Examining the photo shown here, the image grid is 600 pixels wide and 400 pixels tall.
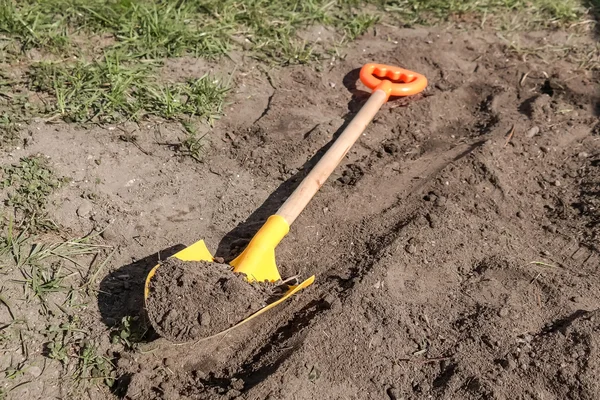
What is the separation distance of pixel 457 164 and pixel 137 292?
1.60 m

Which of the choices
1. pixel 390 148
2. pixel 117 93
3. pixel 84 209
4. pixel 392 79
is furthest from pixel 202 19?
pixel 84 209

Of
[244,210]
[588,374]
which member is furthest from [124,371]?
[588,374]

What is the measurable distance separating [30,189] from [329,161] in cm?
132

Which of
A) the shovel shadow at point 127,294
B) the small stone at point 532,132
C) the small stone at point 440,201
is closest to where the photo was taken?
the shovel shadow at point 127,294

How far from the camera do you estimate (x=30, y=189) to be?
294cm

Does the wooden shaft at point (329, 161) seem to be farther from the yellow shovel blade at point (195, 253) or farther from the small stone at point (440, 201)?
the small stone at point (440, 201)

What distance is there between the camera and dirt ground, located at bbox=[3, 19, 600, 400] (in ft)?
7.99

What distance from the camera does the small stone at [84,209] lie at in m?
2.95

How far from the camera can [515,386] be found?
2340 millimetres

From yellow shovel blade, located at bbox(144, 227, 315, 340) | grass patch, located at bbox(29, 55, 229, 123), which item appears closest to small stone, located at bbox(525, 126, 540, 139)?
yellow shovel blade, located at bbox(144, 227, 315, 340)

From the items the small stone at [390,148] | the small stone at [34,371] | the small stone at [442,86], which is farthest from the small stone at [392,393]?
the small stone at [442,86]

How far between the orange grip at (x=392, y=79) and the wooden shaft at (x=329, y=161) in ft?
0.28

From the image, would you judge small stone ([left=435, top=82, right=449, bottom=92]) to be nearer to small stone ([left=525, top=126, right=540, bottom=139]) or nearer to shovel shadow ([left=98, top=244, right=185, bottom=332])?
small stone ([left=525, top=126, right=540, bottom=139])

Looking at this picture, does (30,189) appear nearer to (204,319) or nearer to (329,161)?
(204,319)
